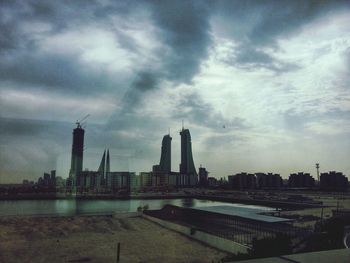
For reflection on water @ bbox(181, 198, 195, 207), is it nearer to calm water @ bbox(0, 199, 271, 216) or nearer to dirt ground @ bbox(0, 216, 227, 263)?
calm water @ bbox(0, 199, 271, 216)

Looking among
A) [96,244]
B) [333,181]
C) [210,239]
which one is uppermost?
[333,181]

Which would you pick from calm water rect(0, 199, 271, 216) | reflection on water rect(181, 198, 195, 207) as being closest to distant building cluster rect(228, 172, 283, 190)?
reflection on water rect(181, 198, 195, 207)

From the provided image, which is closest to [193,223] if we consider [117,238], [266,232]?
[117,238]

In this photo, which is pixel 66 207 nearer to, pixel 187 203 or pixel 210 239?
pixel 187 203

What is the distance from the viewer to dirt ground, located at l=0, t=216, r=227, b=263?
17116 mm

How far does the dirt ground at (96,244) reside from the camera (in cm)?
1712

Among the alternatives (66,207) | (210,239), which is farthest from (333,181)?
(210,239)

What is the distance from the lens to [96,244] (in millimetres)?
20891

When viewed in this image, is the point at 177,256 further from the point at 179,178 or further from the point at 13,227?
the point at 179,178

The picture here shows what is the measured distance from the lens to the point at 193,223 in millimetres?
26266

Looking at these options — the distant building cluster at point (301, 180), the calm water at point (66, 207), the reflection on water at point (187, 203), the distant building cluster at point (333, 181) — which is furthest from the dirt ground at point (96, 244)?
the distant building cluster at point (301, 180)

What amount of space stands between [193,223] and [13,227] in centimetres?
1746

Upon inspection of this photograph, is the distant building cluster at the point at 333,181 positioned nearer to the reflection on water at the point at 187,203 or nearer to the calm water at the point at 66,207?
the reflection on water at the point at 187,203

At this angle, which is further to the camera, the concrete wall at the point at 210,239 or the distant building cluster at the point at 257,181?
the distant building cluster at the point at 257,181
